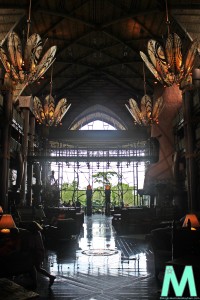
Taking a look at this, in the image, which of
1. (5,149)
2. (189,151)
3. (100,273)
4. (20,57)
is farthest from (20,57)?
(189,151)

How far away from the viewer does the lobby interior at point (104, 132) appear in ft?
16.8

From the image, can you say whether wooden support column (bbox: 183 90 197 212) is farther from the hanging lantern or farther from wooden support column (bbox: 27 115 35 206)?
wooden support column (bbox: 27 115 35 206)

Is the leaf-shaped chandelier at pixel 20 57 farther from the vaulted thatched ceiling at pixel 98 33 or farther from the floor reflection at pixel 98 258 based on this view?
the floor reflection at pixel 98 258

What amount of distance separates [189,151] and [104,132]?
1039 centimetres

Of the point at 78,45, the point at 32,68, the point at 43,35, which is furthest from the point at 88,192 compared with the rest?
the point at 32,68

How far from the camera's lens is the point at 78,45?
59.0 ft

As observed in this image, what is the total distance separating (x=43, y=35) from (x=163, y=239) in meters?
13.2

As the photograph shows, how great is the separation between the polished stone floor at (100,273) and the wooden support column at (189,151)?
5.92 m

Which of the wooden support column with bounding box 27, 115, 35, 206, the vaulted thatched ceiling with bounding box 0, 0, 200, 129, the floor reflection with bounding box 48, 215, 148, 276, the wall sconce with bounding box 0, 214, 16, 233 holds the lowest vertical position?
the floor reflection with bounding box 48, 215, 148, 276

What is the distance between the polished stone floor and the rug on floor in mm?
A: 1202

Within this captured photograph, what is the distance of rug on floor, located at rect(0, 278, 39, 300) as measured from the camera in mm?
2800

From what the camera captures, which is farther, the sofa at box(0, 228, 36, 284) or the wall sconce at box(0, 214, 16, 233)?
the wall sconce at box(0, 214, 16, 233)
